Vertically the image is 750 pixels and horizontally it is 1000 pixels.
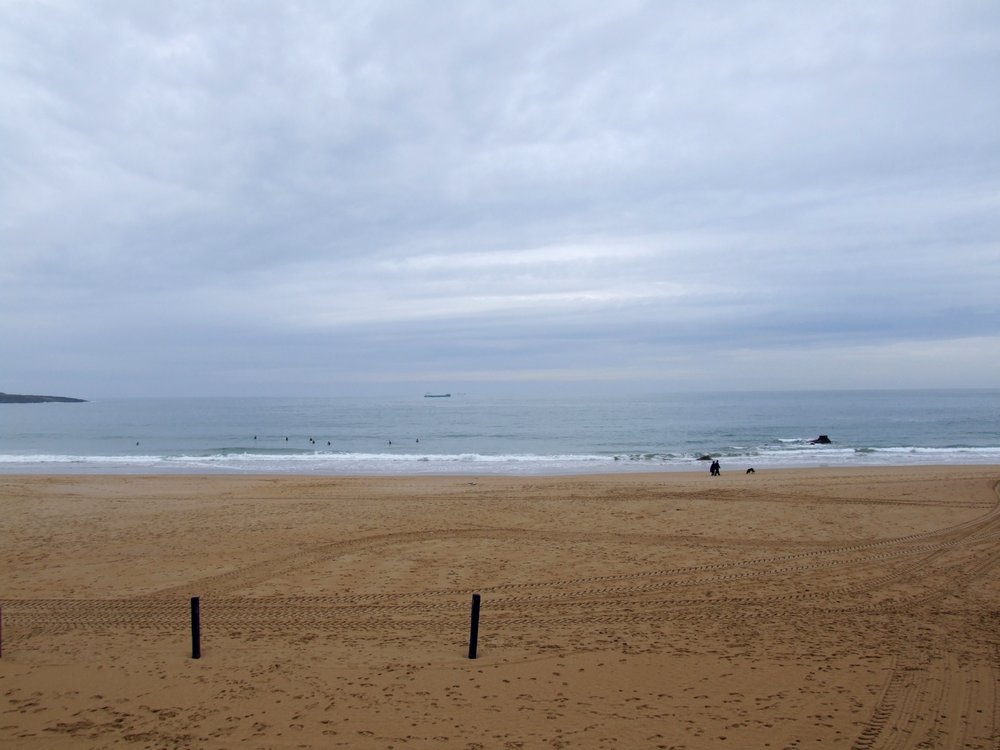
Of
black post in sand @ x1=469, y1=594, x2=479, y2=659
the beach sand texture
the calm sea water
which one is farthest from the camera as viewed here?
the calm sea water

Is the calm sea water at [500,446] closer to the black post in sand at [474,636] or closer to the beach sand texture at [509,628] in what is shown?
the beach sand texture at [509,628]

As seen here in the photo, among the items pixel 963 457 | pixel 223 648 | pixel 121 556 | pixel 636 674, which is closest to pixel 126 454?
pixel 121 556

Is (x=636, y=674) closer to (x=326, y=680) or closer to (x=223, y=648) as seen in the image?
(x=326, y=680)

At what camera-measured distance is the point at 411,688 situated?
22.7 feet

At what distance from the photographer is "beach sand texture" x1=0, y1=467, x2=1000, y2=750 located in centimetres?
620

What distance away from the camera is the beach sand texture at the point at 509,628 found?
6.20 metres

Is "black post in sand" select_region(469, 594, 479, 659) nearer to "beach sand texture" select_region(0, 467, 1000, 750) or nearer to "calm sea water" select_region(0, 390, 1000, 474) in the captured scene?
"beach sand texture" select_region(0, 467, 1000, 750)

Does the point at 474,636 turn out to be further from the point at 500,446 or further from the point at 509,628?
the point at 500,446

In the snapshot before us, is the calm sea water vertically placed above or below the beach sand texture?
above

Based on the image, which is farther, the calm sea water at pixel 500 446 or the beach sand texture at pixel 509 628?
the calm sea water at pixel 500 446

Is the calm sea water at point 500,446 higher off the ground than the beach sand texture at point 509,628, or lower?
higher

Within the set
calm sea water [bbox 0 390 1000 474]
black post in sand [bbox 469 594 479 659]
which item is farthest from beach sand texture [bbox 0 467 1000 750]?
calm sea water [bbox 0 390 1000 474]

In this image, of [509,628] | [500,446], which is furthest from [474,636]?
[500,446]

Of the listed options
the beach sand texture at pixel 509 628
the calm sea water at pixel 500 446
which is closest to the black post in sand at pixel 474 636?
the beach sand texture at pixel 509 628
